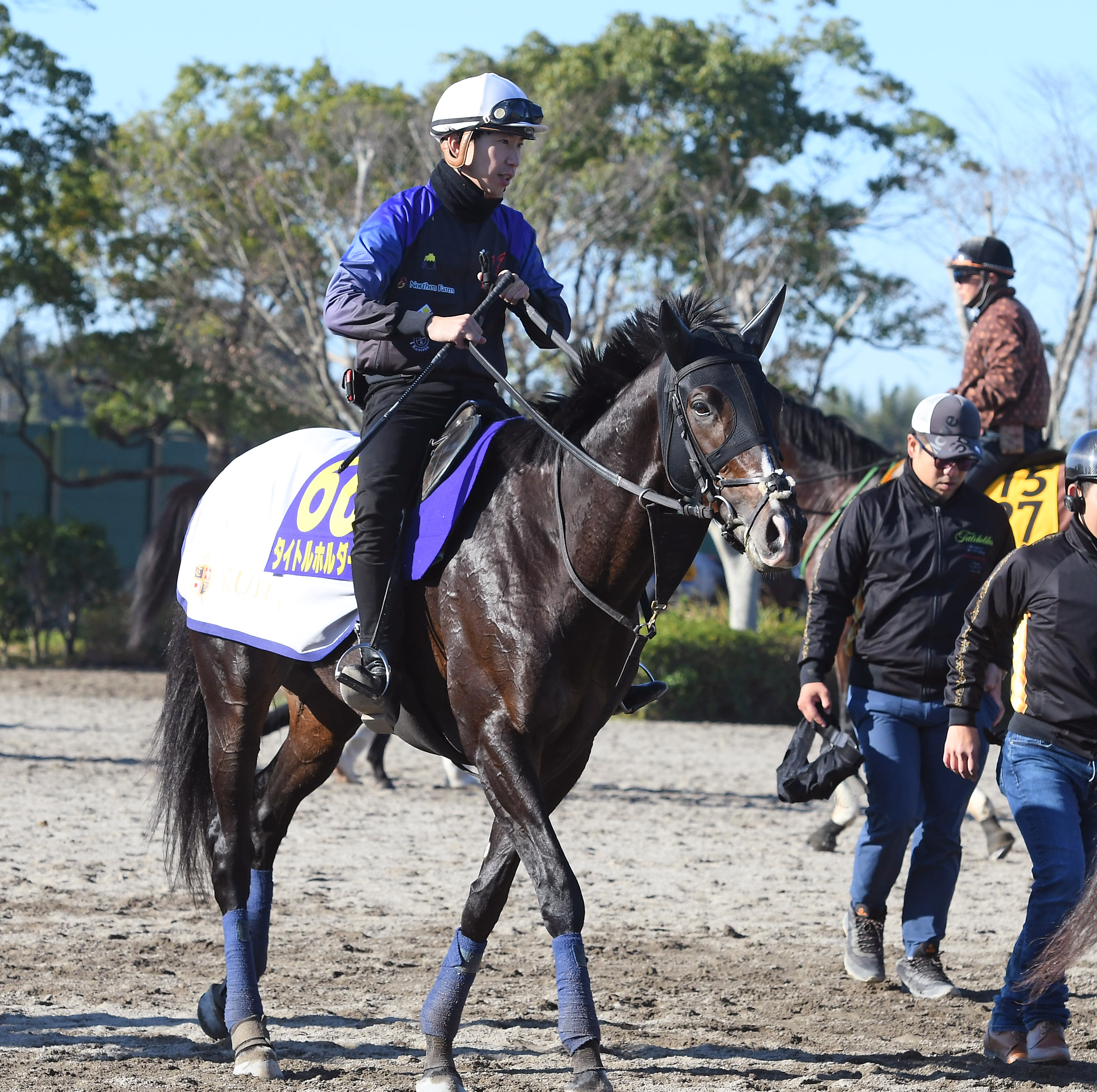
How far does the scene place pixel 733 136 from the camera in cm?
2208

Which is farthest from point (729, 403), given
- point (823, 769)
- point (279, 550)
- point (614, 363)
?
point (823, 769)

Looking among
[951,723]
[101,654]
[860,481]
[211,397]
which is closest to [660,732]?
[860,481]

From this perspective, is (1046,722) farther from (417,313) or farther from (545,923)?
(417,313)

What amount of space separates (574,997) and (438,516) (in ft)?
4.85

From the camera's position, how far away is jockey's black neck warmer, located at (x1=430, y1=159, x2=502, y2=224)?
4496mm

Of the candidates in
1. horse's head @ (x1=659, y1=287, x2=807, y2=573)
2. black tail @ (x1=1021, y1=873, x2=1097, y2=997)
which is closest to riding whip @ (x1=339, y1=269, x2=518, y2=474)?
horse's head @ (x1=659, y1=287, x2=807, y2=573)

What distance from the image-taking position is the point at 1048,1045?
14.4 feet

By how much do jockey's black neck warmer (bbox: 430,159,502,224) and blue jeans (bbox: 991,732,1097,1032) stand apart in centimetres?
247

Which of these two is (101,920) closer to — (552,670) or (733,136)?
(552,670)

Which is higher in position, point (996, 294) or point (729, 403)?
point (996, 294)

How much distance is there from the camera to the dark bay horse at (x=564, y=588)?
3.68 metres

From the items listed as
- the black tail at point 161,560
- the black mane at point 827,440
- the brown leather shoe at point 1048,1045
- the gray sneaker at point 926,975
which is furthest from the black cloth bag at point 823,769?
the black tail at point 161,560

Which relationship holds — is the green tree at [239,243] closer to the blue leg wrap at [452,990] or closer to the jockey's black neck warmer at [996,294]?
the jockey's black neck warmer at [996,294]

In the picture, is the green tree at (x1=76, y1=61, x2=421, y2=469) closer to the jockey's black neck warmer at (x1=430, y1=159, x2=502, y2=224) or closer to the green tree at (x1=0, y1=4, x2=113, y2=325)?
the green tree at (x1=0, y1=4, x2=113, y2=325)
